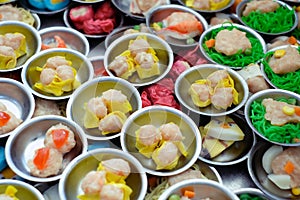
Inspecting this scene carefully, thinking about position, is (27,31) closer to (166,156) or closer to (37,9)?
(37,9)

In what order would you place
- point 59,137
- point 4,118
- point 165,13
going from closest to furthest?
point 59,137
point 4,118
point 165,13

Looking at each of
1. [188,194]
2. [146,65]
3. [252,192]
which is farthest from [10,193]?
[252,192]

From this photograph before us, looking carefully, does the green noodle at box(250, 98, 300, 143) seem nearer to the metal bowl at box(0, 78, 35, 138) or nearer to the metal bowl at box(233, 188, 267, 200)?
the metal bowl at box(233, 188, 267, 200)

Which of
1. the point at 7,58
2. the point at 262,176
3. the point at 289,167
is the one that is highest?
the point at 7,58

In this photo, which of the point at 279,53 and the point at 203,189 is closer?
the point at 203,189

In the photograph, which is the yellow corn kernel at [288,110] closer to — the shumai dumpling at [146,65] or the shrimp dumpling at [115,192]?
the shumai dumpling at [146,65]
